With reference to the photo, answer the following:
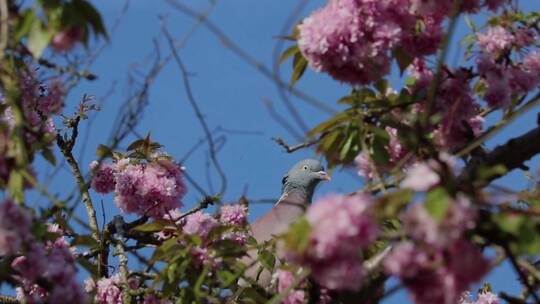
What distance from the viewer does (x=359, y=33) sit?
2947 millimetres

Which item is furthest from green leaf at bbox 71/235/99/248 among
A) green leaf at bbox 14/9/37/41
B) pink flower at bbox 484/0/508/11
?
pink flower at bbox 484/0/508/11

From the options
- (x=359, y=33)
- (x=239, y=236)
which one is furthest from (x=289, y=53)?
(x=239, y=236)

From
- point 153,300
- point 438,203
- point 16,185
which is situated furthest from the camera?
point 153,300

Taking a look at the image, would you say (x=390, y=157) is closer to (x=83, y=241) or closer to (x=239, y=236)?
(x=83, y=241)

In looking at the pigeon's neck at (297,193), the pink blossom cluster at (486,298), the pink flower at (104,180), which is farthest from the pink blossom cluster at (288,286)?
the pigeon's neck at (297,193)

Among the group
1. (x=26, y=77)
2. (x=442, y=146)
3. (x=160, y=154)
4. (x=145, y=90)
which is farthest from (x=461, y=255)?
(x=160, y=154)

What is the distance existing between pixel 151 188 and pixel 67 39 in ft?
5.37

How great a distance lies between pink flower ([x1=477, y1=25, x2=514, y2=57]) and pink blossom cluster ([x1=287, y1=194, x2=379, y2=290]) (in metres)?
1.35

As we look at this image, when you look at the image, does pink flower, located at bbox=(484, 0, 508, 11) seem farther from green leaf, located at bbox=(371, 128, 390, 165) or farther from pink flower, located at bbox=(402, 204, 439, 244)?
pink flower, located at bbox=(402, 204, 439, 244)

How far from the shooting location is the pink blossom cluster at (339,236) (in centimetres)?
198

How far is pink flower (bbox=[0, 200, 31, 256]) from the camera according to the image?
240cm

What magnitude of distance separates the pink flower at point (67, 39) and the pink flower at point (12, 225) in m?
0.51

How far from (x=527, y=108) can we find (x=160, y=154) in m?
2.32

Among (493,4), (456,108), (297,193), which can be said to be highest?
(297,193)
